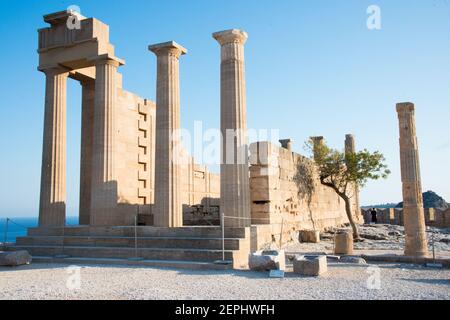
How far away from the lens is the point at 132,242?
15672mm

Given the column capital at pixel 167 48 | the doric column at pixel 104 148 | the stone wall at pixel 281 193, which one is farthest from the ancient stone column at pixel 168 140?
the stone wall at pixel 281 193

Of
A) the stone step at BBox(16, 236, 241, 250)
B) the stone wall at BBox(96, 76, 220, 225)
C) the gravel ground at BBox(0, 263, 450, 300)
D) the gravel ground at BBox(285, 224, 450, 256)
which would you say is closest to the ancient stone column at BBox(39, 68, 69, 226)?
the stone step at BBox(16, 236, 241, 250)

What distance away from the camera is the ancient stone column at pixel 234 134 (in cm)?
1568

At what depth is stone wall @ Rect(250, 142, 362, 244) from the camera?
1972 centimetres

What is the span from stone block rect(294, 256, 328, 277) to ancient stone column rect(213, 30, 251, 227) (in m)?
3.91

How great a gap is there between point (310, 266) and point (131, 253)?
656 cm

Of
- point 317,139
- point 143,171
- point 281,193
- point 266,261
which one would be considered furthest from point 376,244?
point 143,171

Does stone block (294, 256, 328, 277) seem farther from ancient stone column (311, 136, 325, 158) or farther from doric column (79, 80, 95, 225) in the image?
ancient stone column (311, 136, 325, 158)

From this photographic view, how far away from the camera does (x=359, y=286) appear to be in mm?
9695

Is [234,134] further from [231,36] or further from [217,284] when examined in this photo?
[217,284]

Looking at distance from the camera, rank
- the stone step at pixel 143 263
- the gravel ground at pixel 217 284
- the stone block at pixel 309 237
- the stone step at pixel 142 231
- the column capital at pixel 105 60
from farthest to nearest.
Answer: the stone block at pixel 309 237
the column capital at pixel 105 60
the stone step at pixel 142 231
the stone step at pixel 143 263
the gravel ground at pixel 217 284

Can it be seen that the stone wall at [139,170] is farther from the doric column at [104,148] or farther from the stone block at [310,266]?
the stone block at [310,266]

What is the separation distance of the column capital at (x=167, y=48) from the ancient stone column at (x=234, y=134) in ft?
5.94

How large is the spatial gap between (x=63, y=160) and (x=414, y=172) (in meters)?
14.6
